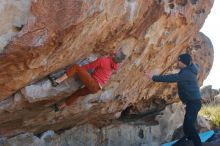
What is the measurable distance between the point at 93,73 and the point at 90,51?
0.50m

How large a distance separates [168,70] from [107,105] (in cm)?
240

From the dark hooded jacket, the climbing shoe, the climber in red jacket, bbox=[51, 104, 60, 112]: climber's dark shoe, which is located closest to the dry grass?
the dark hooded jacket

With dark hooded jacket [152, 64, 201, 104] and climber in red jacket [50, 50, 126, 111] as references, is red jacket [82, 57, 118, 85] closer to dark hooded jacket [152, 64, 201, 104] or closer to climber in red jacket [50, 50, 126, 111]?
climber in red jacket [50, 50, 126, 111]

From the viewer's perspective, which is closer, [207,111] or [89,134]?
[89,134]

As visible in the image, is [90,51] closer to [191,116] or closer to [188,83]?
[188,83]

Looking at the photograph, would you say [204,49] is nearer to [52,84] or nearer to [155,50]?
[155,50]

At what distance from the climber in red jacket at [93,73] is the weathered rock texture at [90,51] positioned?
0.20 m

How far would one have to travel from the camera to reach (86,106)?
12805 mm

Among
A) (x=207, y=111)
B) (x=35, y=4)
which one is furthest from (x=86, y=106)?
(x=207, y=111)

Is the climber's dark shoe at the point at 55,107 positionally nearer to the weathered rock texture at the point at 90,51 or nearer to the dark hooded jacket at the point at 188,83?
the weathered rock texture at the point at 90,51

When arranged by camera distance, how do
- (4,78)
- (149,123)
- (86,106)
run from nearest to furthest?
(4,78), (86,106), (149,123)

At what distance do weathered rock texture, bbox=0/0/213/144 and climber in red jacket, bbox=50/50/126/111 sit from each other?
0.20 m

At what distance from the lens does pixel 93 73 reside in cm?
1123

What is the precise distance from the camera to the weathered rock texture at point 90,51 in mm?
9547
